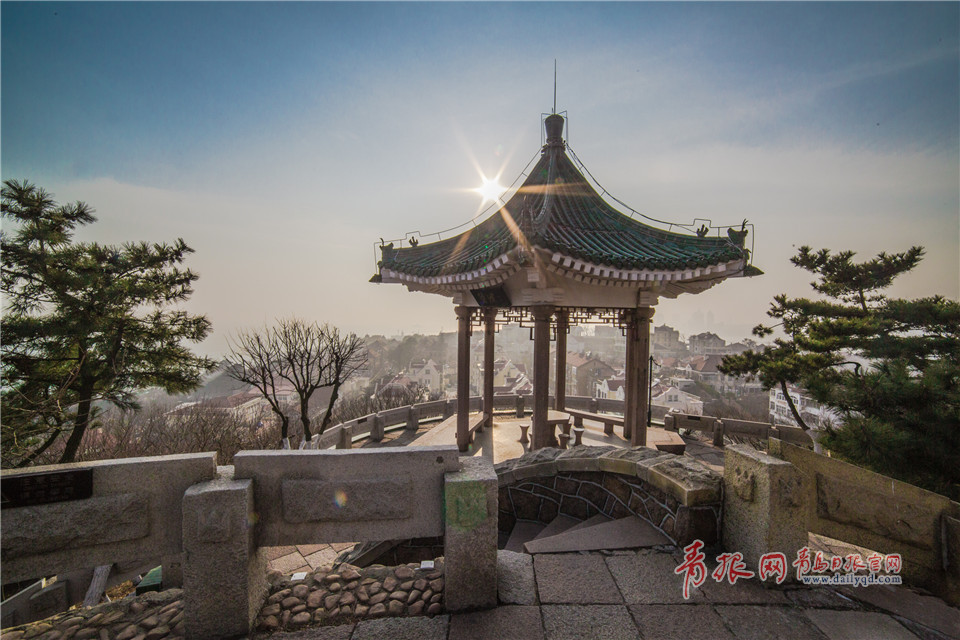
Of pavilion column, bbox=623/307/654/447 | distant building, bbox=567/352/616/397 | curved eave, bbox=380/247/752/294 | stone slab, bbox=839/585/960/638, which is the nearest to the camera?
stone slab, bbox=839/585/960/638

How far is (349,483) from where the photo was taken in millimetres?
3135

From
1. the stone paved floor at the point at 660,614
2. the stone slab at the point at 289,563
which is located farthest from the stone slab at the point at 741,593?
the stone slab at the point at 289,563

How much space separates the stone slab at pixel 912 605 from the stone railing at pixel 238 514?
319 cm

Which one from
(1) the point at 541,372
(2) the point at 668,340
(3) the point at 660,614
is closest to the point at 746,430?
(1) the point at 541,372

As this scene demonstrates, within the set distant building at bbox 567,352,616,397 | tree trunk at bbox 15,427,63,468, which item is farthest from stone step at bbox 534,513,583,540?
distant building at bbox 567,352,616,397

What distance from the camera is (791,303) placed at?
11805mm

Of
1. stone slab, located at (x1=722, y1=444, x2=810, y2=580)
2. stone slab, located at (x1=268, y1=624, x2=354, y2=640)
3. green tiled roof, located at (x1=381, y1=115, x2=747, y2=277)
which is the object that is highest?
green tiled roof, located at (x1=381, y1=115, x2=747, y2=277)

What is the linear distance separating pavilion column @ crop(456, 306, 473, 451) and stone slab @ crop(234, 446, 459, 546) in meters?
5.82

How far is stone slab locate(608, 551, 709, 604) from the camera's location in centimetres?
327

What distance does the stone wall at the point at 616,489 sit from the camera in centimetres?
391

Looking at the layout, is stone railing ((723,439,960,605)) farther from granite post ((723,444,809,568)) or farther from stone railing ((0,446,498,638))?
stone railing ((0,446,498,638))

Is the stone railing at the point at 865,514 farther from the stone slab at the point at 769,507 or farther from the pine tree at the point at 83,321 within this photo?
the pine tree at the point at 83,321

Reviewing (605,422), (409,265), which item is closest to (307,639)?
(409,265)

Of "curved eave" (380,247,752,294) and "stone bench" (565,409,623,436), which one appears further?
"stone bench" (565,409,623,436)
